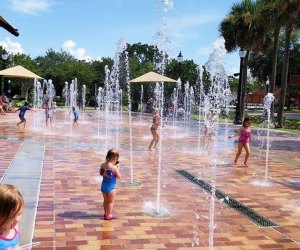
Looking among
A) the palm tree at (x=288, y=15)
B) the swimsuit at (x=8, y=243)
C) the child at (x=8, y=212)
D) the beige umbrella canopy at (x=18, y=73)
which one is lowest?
the swimsuit at (x=8, y=243)

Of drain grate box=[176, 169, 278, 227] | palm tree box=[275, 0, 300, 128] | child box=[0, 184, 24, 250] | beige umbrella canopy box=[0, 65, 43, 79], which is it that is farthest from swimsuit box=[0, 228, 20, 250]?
beige umbrella canopy box=[0, 65, 43, 79]

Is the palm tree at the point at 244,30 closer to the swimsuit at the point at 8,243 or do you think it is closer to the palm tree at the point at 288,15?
the palm tree at the point at 288,15

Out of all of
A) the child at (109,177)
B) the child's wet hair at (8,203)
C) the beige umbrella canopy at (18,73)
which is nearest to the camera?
the child's wet hair at (8,203)

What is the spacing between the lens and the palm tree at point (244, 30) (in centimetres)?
2948

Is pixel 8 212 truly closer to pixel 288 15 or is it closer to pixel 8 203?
pixel 8 203

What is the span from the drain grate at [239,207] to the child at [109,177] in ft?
6.42

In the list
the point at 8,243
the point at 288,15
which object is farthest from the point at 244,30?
the point at 8,243

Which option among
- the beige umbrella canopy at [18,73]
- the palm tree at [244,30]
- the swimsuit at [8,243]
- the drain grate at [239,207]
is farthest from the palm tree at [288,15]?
the swimsuit at [8,243]

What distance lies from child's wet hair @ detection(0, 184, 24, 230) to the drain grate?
13.6 feet

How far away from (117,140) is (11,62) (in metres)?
49.2

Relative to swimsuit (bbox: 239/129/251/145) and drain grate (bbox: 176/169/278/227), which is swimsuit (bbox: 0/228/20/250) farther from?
swimsuit (bbox: 239/129/251/145)

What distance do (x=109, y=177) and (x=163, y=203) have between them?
142 cm

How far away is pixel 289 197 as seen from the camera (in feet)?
24.5

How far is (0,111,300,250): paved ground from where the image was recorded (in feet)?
16.6
